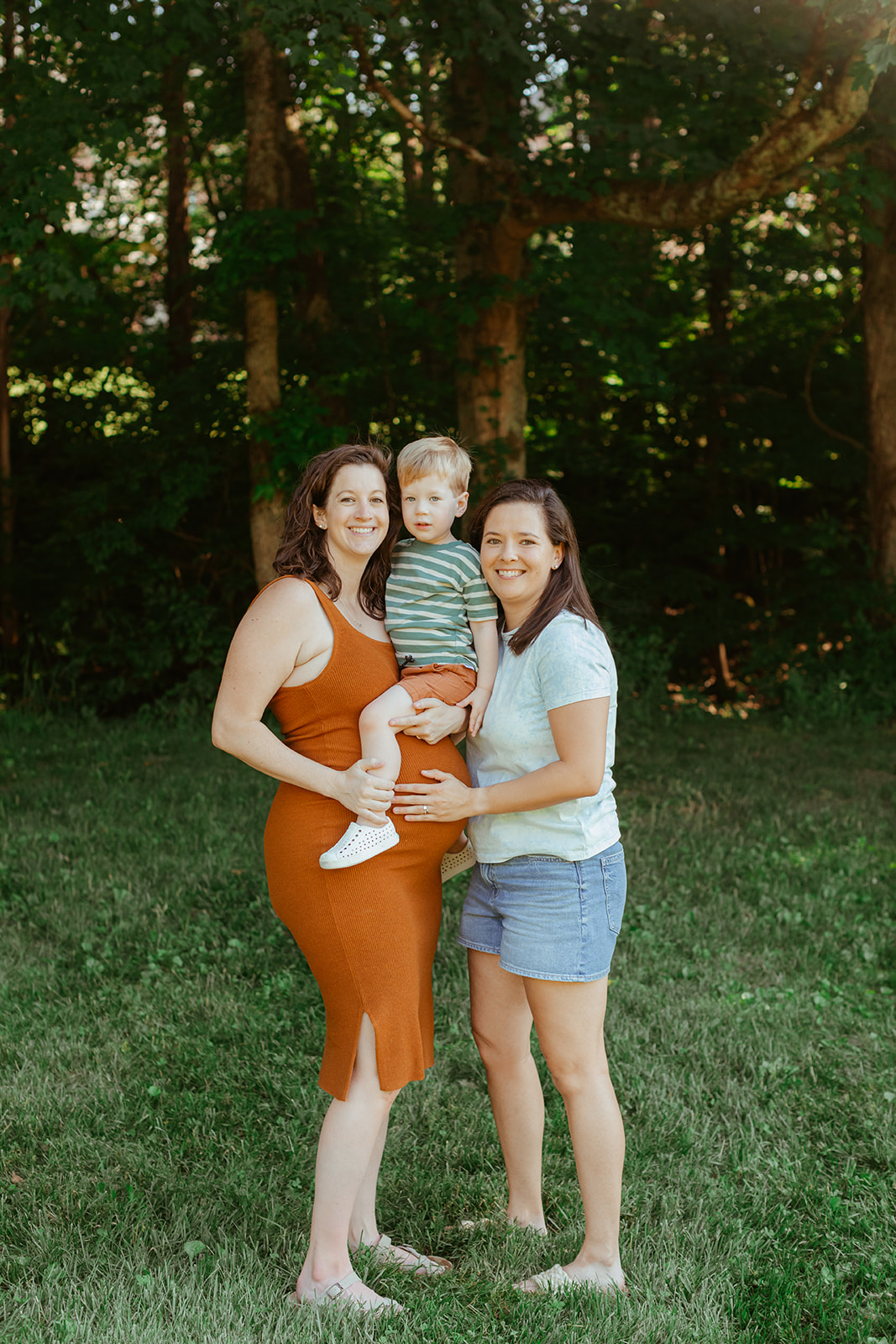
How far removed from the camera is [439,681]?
8.71 feet

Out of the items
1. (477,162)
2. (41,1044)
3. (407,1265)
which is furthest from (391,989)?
(477,162)

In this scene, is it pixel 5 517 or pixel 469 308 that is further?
pixel 5 517

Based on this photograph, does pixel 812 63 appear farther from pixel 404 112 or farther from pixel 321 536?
pixel 321 536

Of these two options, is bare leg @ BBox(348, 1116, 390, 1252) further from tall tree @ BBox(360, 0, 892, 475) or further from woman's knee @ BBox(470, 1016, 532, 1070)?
tall tree @ BBox(360, 0, 892, 475)

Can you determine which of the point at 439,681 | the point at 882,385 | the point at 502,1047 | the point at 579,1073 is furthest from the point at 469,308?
the point at 579,1073

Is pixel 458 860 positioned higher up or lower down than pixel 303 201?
lower down

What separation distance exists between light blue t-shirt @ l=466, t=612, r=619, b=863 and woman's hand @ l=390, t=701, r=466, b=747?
12cm

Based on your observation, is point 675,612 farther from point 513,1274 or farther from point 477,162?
point 513,1274

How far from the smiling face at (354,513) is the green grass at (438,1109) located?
1.84m

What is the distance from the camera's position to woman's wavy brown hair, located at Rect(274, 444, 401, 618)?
8.80ft

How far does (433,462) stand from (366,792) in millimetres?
898

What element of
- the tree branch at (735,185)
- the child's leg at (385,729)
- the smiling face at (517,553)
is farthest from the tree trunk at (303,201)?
the child's leg at (385,729)

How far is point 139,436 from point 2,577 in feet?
7.22

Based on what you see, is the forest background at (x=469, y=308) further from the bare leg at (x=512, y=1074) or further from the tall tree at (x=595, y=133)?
the bare leg at (x=512, y=1074)
